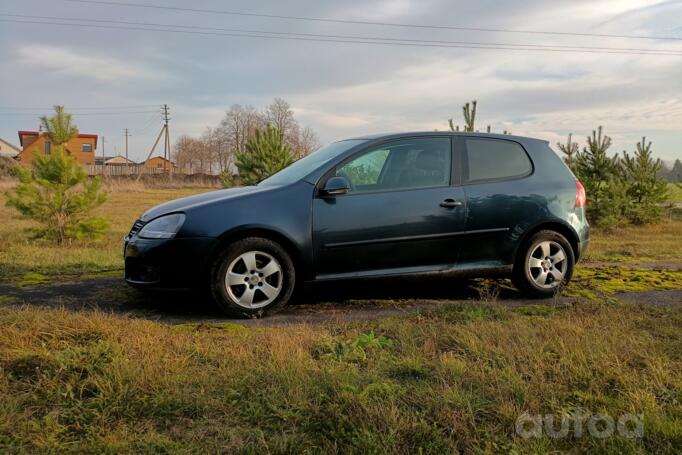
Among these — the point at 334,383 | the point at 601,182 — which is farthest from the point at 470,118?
A: the point at 334,383

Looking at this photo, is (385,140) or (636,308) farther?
(385,140)

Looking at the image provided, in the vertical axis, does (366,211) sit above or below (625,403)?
above

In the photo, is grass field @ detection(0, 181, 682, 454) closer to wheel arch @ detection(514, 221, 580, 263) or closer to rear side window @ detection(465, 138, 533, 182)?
wheel arch @ detection(514, 221, 580, 263)

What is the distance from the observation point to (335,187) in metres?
4.54

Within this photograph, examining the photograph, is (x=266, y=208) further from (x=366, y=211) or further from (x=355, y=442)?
(x=355, y=442)

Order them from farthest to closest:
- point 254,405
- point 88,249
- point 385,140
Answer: point 88,249, point 385,140, point 254,405

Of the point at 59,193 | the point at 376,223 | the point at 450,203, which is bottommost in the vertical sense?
the point at 376,223

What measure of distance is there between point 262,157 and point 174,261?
12.7 metres

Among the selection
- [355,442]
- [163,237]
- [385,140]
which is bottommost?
[355,442]

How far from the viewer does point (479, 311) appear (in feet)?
13.7

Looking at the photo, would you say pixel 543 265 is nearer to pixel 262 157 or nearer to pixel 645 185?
pixel 262 157

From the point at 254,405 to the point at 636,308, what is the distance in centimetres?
333

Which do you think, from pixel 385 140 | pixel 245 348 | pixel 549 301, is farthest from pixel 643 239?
pixel 245 348

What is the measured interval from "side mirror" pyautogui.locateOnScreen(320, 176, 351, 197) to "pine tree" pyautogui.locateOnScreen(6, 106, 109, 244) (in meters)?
7.19
